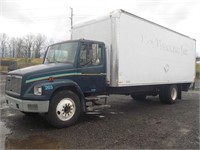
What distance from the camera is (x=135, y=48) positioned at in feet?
30.1

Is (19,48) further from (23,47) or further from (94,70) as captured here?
(94,70)

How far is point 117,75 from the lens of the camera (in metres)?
8.37

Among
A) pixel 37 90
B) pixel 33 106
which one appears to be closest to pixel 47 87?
pixel 37 90

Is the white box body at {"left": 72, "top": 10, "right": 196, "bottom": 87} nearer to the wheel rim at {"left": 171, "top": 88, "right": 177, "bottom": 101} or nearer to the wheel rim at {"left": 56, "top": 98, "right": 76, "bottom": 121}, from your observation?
the wheel rim at {"left": 171, "top": 88, "right": 177, "bottom": 101}

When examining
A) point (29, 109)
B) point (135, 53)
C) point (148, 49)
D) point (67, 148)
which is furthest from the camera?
point (148, 49)

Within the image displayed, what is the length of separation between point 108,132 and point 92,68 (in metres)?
2.17

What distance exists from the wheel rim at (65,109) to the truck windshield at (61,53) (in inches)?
48.5

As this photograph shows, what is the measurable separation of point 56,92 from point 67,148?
1.99 metres

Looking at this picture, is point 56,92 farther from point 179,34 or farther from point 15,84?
point 179,34

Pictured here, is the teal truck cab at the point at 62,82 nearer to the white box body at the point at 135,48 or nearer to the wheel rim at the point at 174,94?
the white box body at the point at 135,48

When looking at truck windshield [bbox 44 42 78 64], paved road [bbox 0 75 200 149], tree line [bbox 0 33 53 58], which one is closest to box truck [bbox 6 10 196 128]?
truck windshield [bbox 44 42 78 64]

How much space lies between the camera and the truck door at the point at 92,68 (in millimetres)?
7699

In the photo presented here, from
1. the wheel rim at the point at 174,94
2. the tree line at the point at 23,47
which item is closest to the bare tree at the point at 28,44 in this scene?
the tree line at the point at 23,47

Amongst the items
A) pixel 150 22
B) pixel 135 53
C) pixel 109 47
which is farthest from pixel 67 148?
pixel 150 22
